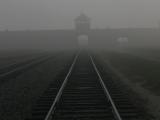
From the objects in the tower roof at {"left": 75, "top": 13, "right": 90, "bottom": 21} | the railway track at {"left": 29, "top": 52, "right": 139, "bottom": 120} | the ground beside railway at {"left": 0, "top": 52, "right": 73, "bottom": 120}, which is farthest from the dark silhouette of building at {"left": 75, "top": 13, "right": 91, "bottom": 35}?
the railway track at {"left": 29, "top": 52, "right": 139, "bottom": 120}

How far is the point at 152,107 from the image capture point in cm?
909

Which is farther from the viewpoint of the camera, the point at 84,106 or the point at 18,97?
the point at 18,97

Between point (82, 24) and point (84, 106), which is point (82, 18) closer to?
point (82, 24)

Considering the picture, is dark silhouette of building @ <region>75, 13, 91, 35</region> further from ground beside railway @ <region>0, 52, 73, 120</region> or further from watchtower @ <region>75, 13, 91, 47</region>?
ground beside railway @ <region>0, 52, 73, 120</region>

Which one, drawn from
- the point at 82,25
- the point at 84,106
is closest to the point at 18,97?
the point at 84,106

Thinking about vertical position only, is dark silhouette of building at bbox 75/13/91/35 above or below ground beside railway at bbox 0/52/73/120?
below

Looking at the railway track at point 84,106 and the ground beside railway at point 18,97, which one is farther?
the ground beside railway at point 18,97

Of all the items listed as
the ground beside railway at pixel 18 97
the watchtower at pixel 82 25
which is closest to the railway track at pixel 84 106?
the ground beside railway at pixel 18 97

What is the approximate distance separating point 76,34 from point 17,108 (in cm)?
9198

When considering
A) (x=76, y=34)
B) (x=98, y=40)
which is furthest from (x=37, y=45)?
(x=98, y=40)

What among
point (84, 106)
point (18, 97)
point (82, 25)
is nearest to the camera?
point (84, 106)

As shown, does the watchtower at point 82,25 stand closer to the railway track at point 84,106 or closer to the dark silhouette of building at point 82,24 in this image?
the dark silhouette of building at point 82,24

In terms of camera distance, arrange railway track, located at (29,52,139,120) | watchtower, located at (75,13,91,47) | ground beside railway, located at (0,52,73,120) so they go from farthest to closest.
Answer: watchtower, located at (75,13,91,47) → ground beside railway, located at (0,52,73,120) → railway track, located at (29,52,139,120)

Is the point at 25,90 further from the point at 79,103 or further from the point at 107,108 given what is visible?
the point at 107,108
